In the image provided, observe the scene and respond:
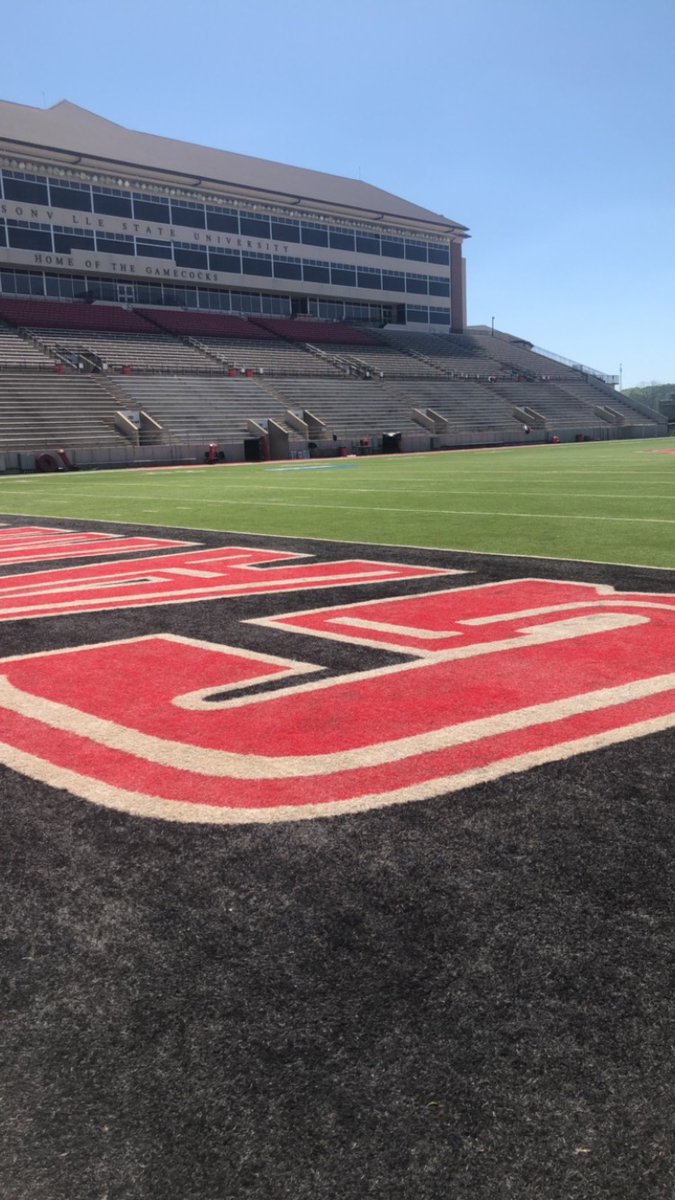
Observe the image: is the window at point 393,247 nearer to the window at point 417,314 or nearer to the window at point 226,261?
the window at point 417,314

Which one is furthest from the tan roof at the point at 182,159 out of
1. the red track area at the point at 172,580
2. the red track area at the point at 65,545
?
the red track area at the point at 172,580

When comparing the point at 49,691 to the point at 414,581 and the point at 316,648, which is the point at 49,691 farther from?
the point at 414,581

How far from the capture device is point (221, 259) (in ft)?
184

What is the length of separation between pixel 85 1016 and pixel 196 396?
43.7 metres

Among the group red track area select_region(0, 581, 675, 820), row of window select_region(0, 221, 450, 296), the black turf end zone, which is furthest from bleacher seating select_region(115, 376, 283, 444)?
the black turf end zone

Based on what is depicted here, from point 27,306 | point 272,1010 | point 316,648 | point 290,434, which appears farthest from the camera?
point 27,306

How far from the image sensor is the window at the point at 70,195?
48906 mm

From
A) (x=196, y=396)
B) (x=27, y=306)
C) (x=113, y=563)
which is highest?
(x=27, y=306)

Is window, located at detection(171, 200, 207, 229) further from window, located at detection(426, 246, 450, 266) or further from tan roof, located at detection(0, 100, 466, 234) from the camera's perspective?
window, located at detection(426, 246, 450, 266)

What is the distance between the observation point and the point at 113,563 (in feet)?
34.5

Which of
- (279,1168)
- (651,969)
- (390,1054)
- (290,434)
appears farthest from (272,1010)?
(290,434)

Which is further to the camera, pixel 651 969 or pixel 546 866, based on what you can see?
pixel 546 866

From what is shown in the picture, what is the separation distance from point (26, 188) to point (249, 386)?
14.9 metres

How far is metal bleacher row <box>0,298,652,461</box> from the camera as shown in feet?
130
